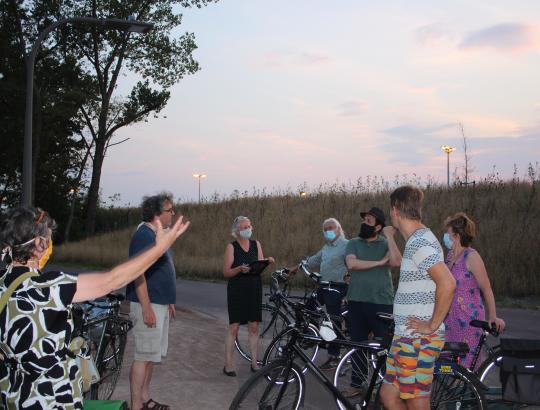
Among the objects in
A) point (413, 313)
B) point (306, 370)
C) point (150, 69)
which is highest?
point (150, 69)

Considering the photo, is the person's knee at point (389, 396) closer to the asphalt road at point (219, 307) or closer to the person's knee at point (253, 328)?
the person's knee at point (253, 328)

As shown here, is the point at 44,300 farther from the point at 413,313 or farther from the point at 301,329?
the point at 301,329

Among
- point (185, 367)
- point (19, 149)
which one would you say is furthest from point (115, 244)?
point (185, 367)

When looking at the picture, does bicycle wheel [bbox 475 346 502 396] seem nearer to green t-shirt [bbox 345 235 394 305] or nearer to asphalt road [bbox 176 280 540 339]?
green t-shirt [bbox 345 235 394 305]

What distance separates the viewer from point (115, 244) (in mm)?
37594

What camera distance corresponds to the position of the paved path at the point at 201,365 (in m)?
6.89

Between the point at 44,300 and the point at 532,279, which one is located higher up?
the point at 44,300

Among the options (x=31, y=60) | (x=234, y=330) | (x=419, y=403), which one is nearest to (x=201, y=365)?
(x=234, y=330)

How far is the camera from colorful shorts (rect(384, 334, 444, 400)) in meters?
4.46

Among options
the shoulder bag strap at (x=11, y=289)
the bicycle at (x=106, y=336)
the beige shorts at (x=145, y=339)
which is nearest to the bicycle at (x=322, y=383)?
the beige shorts at (x=145, y=339)

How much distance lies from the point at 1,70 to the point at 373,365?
37.9 meters

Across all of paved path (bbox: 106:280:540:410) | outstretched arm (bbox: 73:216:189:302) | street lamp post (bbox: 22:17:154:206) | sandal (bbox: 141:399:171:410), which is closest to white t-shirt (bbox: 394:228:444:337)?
paved path (bbox: 106:280:540:410)

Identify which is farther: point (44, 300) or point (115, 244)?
point (115, 244)

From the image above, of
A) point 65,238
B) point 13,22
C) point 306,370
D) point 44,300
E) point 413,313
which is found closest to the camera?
point 44,300
